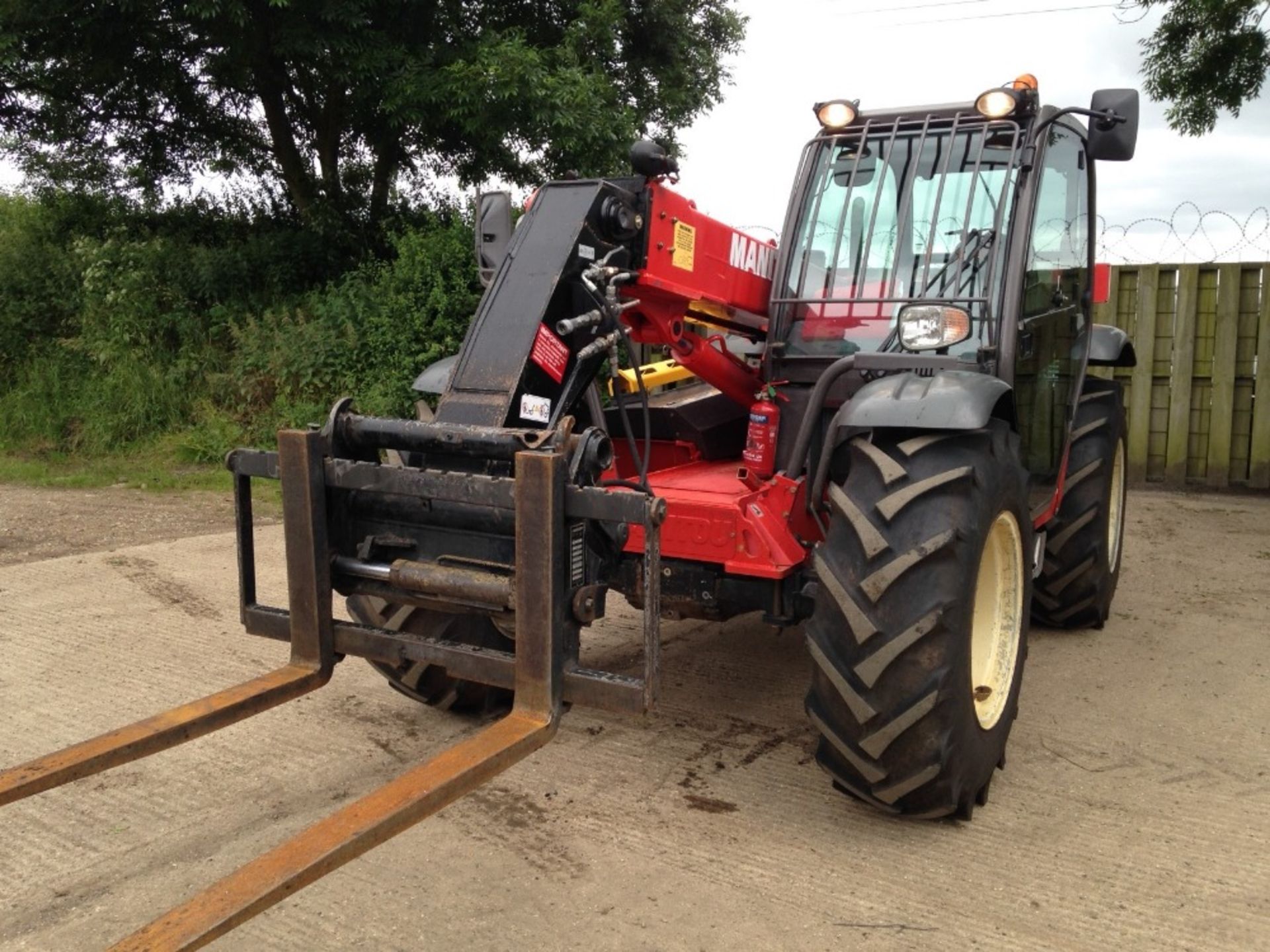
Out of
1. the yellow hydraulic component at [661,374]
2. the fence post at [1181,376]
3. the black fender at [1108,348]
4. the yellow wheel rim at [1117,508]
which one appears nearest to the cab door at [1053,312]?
the black fender at [1108,348]

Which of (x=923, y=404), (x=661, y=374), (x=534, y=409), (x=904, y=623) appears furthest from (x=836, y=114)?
(x=904, y=623)

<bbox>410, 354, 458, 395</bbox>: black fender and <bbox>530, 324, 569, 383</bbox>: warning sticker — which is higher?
<bbox>530, 324, 569, 383</bbox>: warning sticker

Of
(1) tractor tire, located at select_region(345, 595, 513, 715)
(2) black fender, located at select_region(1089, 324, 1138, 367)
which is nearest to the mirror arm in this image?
(2) black fender, located at select_region(1089, 324, 1138, 367)

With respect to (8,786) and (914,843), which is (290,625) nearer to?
(8,786)

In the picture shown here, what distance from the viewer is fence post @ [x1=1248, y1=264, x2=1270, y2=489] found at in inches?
375

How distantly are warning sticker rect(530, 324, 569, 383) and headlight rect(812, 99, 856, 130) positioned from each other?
186cm

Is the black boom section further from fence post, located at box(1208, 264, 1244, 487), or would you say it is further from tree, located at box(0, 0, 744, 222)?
fence post, located at box(1208, 264, 1244, 487)

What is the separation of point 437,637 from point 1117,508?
4355mm

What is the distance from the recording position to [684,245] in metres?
3.90

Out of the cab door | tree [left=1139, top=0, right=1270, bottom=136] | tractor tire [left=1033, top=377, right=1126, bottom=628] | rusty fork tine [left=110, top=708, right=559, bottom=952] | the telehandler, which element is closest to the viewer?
rusty fork tine [left=110, top=708, right=559, bottom=952]

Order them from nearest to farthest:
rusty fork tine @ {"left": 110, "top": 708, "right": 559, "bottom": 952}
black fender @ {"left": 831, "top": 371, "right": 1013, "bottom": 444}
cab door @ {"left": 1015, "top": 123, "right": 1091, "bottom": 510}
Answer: rusty fork tine @ {"left": 110, "top": 708, "right": 559, "bottom": 952}
black fender @ {"left": 831, "top": 371, "right": 1013, "bottom": 444}
cab door @ {"left": 1015, "top": 123, "right": 1091, "bottom": 510}

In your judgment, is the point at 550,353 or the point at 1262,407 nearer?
the point at 550,353

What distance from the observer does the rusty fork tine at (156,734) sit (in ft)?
8.44

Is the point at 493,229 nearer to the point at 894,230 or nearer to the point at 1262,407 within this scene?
the point at 894,230
